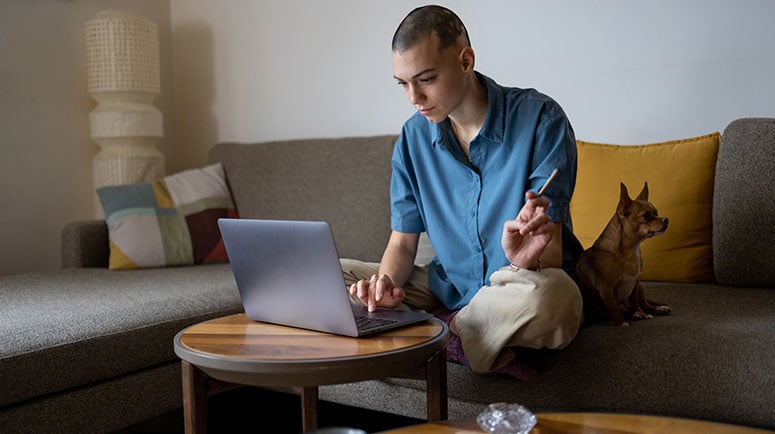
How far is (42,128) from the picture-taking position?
2941mm

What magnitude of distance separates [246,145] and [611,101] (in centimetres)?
132

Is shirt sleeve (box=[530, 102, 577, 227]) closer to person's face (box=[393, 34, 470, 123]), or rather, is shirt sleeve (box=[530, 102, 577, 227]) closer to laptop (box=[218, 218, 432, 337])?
person's face (box=[393, 34, 470, 123])

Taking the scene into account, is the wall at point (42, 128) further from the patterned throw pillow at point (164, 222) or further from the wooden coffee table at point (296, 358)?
the wooden coffee table at point (296, 358)

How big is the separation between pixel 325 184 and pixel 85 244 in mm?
804

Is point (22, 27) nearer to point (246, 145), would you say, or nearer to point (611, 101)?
point (246, 145)

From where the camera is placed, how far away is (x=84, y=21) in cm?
311

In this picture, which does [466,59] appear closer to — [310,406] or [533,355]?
[533,355]

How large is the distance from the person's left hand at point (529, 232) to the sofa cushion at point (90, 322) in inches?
35.1

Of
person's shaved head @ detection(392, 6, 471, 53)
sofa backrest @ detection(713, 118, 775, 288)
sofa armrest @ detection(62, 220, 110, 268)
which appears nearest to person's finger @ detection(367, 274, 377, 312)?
person's shaved head @ detection(392, 6, 471, 53)

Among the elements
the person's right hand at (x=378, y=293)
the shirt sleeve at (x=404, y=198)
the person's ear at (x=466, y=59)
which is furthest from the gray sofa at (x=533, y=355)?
the person's ear at (x=466, y=59)

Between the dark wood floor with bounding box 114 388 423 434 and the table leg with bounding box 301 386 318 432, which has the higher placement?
the table leg with bounding box 301 386 318 432

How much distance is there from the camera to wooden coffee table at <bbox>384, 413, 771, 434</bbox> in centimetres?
99

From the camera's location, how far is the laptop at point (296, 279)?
1.28 metres

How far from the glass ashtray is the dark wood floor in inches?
49.8
